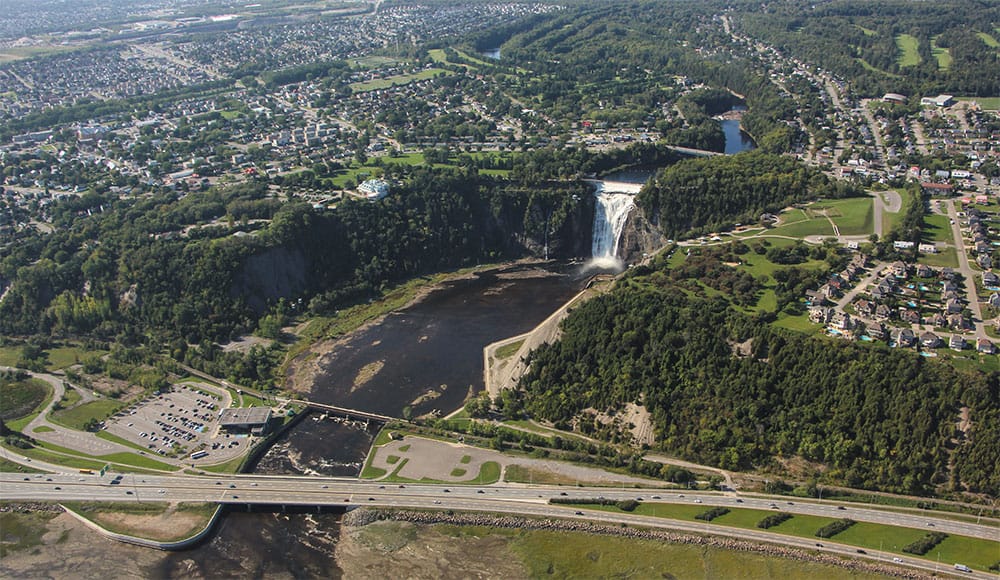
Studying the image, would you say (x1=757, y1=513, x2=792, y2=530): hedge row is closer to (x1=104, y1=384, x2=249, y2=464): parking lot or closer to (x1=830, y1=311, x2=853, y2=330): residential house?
(x1=830, y1=311, x2=853, y2=330): residential house

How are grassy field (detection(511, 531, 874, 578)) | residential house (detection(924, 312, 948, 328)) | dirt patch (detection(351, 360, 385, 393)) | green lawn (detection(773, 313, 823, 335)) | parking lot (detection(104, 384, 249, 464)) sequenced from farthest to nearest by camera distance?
dirt patch (detection(351, 360, 385, 393)), green lawn (detection(773, 313, 823, 335)), residential house (detection(924, 312, 948, 328)), parking lot (detection(104, 384, 249, 464)), grassy field (detection(511, 531, 874, 578))

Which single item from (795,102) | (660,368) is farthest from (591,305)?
(795,102)

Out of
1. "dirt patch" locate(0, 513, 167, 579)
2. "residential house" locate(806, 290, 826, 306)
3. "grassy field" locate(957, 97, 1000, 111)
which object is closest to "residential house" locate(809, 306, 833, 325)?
"residential house" locate(806, 290, 826, 306)

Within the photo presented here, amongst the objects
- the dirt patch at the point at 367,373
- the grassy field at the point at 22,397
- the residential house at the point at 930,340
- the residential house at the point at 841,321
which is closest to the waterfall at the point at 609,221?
the dirt patch at the point at 367,373

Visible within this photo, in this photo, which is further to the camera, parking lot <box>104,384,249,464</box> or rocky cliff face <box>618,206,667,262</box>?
rocky cliff face <box>618,206,667,262</box>

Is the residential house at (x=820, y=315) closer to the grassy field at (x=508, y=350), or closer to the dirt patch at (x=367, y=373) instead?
the grassy field at (x=508, y=350)

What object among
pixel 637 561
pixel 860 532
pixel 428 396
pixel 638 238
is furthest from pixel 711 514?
pixel 638 238
